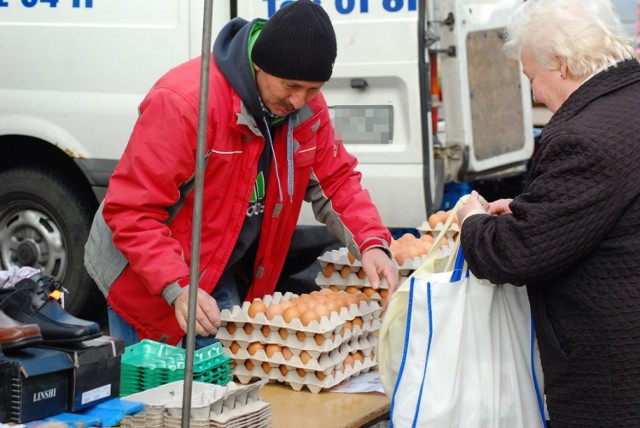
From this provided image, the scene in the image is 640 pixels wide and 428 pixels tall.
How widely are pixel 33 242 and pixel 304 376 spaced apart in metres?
3.14

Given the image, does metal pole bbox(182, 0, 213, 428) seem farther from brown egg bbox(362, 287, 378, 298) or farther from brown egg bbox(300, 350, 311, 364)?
brown egg bbox(362, 287, 378, 298)

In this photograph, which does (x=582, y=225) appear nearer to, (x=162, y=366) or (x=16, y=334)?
(x=162, y=366)

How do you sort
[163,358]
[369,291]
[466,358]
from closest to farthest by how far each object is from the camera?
[466,358] < [163,358] < [369,291]

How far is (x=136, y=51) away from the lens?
522 cm

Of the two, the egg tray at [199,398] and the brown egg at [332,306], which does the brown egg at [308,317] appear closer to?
the brown egg at [332,306]

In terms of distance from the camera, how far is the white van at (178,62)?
4.93m

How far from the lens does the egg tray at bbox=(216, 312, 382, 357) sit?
302 cm

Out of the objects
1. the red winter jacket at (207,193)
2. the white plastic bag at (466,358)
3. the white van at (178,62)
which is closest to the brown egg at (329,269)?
the red winter jacket at (207,193)

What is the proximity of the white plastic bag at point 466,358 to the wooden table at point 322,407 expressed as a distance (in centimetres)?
18

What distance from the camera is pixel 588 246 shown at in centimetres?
239

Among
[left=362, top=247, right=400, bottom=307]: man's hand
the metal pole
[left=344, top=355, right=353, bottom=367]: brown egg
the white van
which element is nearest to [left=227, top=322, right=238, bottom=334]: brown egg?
[left=344, top=355, right=353, bottom=367]: brown egg

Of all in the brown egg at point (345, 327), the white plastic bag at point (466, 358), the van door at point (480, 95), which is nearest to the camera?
the white plastic bag at point (466, 358)

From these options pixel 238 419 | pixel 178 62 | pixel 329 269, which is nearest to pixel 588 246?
pixel 238 419

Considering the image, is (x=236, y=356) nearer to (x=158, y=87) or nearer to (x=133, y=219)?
(x=133, y=219)
